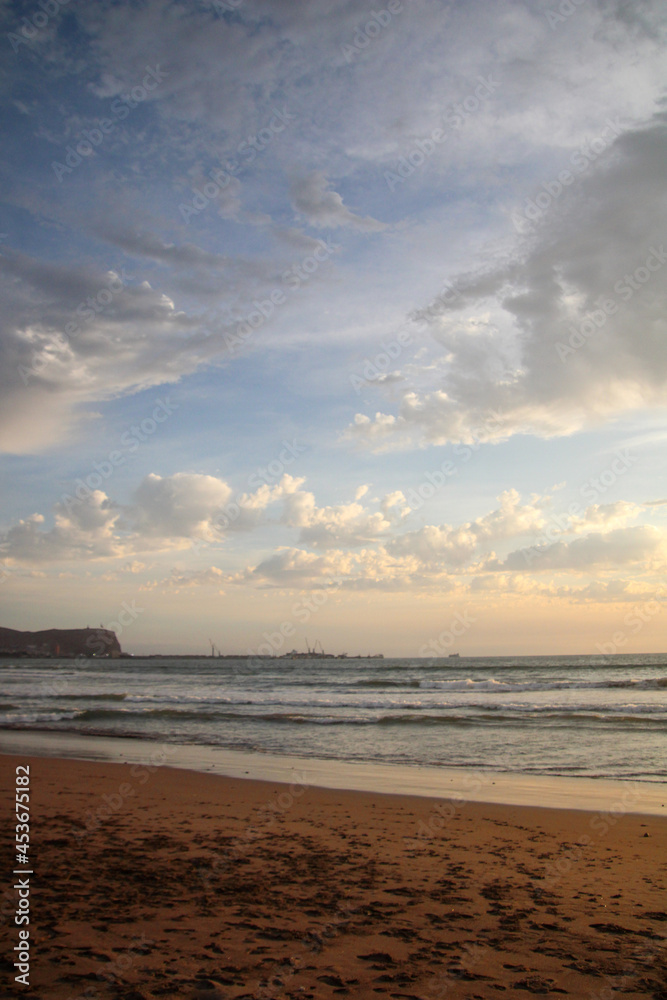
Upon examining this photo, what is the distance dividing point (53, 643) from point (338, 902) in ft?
628

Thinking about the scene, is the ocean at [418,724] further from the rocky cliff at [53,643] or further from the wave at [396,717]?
the rocky cliff at [53,643]

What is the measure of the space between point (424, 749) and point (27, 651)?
595 ft

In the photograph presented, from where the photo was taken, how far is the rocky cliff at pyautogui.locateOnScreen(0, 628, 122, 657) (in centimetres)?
17062

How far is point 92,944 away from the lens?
4.52m

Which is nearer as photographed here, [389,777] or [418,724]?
[389,777]

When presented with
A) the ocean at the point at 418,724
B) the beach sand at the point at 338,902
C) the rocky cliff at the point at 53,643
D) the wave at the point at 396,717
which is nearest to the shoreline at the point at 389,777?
the ocean at the point at 418,724

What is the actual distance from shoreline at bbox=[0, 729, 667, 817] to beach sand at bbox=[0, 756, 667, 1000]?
45.3 inches

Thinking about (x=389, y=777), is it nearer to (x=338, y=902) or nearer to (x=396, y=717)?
(x=338, y=902)

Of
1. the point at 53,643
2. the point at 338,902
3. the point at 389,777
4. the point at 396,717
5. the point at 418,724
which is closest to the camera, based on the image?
the point at 338,902

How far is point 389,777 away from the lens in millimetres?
13227

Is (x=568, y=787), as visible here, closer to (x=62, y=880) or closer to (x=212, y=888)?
(x=212, y=888)

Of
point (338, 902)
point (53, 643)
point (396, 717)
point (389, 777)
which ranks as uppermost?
point (338, 902)

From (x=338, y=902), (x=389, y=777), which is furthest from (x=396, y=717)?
(x=338, y=902)

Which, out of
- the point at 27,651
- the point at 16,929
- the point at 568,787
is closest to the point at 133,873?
the point at 16,929
